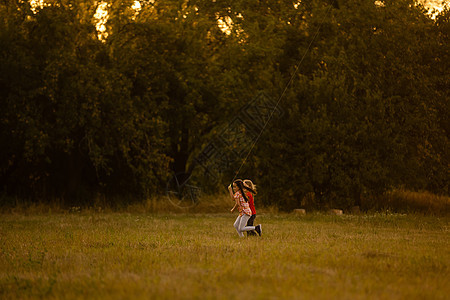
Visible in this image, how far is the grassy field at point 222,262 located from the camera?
7.40 m

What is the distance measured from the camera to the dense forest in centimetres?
2191

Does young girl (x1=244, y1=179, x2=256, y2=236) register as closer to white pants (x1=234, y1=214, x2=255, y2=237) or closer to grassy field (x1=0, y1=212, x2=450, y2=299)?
white pants (x1=234, y1=214, x2=255, y2=237)

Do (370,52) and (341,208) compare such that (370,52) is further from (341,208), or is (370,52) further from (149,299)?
(149,299)

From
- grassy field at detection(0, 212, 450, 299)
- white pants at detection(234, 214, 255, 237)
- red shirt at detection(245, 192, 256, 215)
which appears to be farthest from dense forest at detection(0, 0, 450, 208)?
white pants at detection(234, 214, 255, 237)

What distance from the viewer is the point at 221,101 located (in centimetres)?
2398

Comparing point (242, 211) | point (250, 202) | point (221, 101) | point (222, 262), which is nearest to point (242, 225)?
point (242, 211)

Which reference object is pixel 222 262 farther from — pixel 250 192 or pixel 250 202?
pixel 250 192

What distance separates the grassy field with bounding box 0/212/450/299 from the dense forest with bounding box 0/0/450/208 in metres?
5.80

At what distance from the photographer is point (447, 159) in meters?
23.4

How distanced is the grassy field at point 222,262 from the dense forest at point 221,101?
5.80 metres

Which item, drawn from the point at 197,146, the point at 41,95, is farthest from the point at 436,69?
the point at 41,95

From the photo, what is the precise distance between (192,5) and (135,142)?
677 centimetres

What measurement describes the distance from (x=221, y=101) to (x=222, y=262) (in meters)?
15.0

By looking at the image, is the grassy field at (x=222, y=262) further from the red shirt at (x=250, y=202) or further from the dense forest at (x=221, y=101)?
the dense forest at (x=221, y=101)
